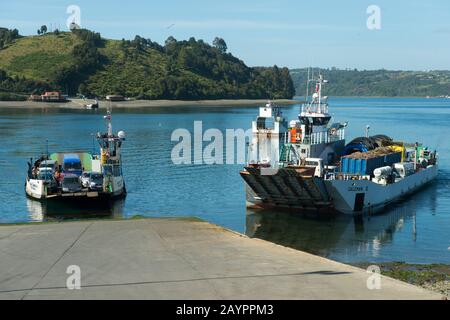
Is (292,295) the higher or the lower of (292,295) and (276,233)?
the higher

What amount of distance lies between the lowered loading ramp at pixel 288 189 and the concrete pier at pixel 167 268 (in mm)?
11700

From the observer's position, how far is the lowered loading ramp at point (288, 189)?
1485 inches

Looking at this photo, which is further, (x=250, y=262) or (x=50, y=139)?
(x=50, y=139)

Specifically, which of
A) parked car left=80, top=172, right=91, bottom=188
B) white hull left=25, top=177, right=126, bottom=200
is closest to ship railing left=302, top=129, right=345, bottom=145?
white hull left=25, top=177, right=126, bottom=200

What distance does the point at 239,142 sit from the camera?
8856 cm

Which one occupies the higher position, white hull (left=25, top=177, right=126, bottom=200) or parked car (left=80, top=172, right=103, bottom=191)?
parked car (left=80, top=172, right=103, bottom=191)

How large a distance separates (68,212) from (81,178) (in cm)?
422

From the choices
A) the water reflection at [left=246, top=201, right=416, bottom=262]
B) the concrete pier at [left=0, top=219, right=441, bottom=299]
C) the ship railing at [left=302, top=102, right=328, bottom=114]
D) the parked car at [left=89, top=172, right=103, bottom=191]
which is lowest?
the water reflection at [left=246, top=201, right=416, bottom=262]

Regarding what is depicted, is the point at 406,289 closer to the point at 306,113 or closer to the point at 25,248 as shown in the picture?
the point at 25,248

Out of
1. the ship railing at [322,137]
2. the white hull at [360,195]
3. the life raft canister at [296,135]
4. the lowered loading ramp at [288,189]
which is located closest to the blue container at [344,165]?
the white hull at [360,195]

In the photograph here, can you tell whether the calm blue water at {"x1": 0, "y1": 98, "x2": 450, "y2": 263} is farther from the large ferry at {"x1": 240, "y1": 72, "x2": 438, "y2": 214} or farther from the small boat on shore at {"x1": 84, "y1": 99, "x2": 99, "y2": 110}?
the small boat on shore at {"x1": 84, "y1": 99, "x2": 99, "y2": 110}

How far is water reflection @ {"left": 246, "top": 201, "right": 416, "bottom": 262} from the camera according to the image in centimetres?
3228
